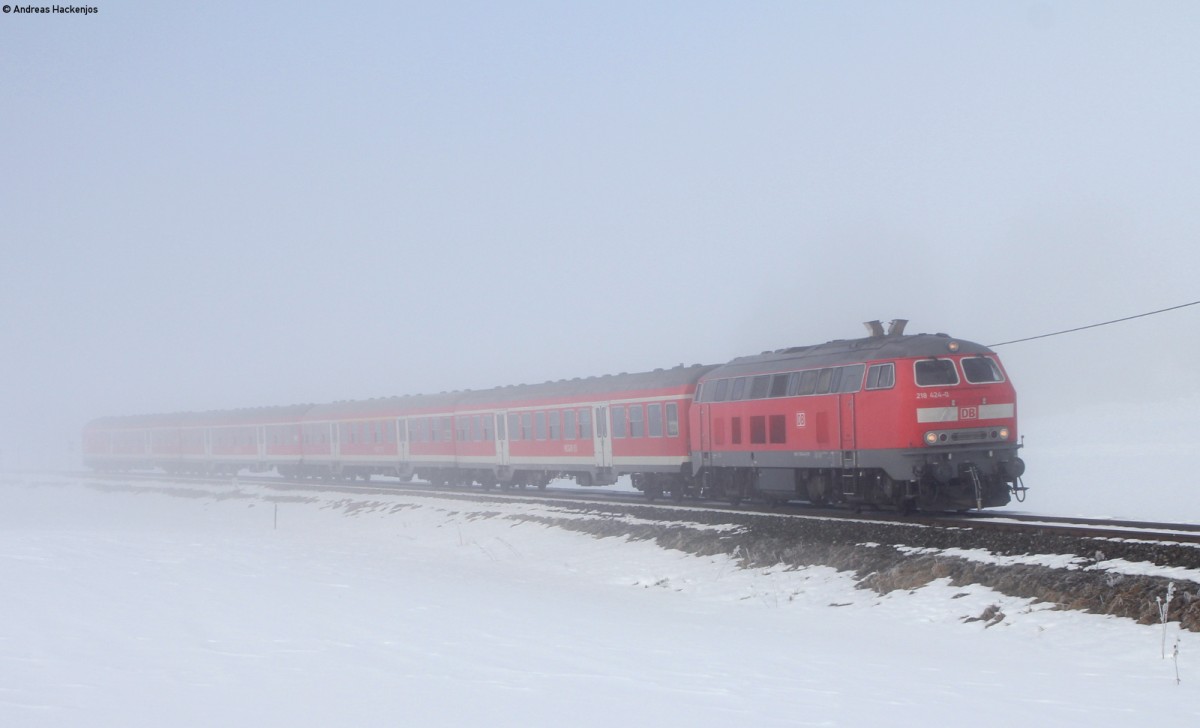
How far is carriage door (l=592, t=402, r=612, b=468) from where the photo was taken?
32.2 m

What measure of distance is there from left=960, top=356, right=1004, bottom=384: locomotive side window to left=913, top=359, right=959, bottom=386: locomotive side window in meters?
0.33

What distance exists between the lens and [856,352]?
2169 centimetres

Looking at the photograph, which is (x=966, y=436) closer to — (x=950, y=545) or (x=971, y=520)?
(x=971, y=520)

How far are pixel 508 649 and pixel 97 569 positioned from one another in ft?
29.7

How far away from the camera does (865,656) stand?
12.0 meters

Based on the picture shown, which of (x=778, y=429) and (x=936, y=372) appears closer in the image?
(x=936, y=372)

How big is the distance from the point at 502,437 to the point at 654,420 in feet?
31.2

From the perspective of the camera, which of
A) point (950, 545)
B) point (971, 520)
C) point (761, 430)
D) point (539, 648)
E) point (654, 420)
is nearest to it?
point (539, 648)

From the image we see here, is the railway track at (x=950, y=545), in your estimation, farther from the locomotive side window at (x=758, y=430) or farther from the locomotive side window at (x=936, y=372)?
the locomotive side window at (x=936, y=372)

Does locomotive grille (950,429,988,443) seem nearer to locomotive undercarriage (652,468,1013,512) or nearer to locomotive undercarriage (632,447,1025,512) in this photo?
locomotive undercarriage (632,447,1025,512)

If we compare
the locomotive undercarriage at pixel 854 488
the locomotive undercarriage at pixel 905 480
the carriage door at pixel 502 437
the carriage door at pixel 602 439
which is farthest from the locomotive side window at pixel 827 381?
the carriage door at pixel 502 437

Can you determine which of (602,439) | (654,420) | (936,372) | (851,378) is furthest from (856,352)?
(602,439)

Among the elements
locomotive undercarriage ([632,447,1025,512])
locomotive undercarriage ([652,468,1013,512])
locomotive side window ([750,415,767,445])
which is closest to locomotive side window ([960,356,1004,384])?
locomotive undercarriage ([632,447,1025,512])

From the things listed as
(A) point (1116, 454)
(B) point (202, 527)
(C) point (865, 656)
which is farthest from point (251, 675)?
(A) point (1116, 454)
